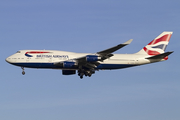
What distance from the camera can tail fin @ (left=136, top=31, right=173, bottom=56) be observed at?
68731mm

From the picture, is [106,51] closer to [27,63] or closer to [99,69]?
[99,69]

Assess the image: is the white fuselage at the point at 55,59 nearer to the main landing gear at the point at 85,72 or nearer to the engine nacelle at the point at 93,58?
the main landing gear at the point at 85,72

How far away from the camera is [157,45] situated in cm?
6938

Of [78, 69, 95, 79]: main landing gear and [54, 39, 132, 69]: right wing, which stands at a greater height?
[54, 39, 132, 69]: right wing

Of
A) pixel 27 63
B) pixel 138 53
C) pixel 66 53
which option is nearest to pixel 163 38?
pixel 138 53

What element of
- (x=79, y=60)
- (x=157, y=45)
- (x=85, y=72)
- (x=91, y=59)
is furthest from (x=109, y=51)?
(x=157, y=45)

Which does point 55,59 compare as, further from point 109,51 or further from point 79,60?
point 109,51

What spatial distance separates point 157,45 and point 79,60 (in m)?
16.3

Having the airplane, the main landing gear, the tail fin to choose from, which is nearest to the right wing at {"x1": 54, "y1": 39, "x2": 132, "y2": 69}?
the airplane

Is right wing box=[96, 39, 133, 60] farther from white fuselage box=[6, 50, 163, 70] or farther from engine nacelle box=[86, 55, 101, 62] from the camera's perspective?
white fuselage box=[6, 50, 163, 70]

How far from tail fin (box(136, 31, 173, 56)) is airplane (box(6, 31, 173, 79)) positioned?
1.64 feet

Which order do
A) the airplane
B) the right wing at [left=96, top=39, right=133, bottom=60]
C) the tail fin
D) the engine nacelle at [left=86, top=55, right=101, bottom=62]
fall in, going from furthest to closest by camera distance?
1. the tail fin
2. the airplane
3. the engine nacelle at [left=86, top=55, right=101, bottom=62]
4. the right wing at [left=96, top=39, right=133, bottom=60]

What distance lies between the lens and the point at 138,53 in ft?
225

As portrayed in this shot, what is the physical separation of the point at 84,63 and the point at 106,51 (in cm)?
525
